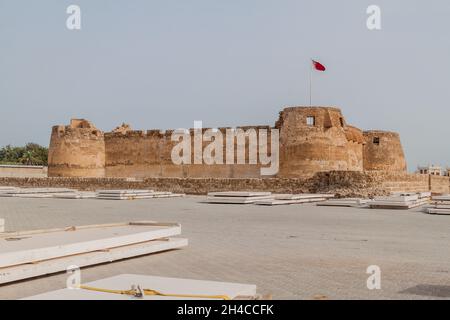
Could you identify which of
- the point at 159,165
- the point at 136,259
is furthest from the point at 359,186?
the point at 136,259

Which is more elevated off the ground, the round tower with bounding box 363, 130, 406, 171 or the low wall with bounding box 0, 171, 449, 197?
the round tower with bounding box 363, 130, 406, 171

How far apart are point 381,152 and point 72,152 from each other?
19.1m

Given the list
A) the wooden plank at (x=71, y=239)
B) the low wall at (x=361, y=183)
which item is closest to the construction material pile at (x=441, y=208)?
the low wall at (x=361, y=183)

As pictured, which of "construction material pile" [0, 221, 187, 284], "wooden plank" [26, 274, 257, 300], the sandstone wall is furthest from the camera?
the sandstone wall

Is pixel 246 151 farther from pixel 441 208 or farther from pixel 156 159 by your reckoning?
pixel 441 208

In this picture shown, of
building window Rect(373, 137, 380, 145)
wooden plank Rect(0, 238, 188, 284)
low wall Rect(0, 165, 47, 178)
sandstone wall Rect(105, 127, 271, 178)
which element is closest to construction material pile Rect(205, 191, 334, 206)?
sandstone wall Rect(105, 127, 271, 178)

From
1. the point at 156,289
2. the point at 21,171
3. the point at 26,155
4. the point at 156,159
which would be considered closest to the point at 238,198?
the point at 156,289

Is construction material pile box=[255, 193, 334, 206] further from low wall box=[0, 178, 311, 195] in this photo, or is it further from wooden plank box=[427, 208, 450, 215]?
wooden plank box=[427, 208, 450, 215]

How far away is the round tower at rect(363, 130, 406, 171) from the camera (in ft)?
114

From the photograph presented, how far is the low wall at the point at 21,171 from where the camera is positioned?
45000 millimetres

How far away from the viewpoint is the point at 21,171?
46.7m

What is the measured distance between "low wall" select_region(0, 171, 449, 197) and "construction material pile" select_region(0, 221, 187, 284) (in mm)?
15198

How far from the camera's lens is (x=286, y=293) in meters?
4.77

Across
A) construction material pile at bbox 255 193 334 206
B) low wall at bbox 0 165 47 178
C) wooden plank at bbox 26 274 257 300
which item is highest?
low wall at bbox 0 165 47 178
